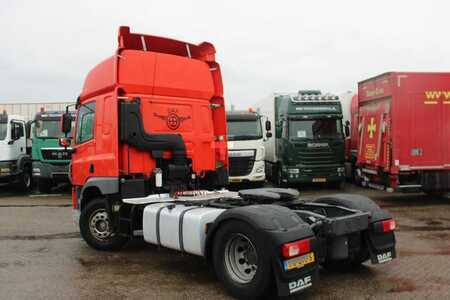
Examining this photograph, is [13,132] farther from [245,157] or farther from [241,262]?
[241,262]

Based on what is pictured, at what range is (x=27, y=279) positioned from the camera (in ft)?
18.2

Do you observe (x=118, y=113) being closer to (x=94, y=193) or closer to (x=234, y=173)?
(x=94, y=193)

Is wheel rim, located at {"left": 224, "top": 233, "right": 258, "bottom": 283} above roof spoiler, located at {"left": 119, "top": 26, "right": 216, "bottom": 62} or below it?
below

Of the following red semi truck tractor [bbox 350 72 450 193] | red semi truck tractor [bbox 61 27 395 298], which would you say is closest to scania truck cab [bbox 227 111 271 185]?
red semi truck tractor [bbox 350 72 450 193]

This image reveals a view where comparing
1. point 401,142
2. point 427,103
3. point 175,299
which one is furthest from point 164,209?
point 427,103

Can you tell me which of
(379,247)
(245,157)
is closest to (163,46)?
(379,247)

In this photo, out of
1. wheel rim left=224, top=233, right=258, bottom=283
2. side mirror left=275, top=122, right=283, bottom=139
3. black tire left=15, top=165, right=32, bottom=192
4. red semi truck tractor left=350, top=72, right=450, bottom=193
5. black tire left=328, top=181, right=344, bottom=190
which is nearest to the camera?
wheel rim left=224, top=233, right=258, bottom=283

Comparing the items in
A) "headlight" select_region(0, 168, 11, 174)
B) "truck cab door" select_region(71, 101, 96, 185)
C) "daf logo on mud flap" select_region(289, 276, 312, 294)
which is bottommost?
"daf logo on mud flap" select_region(289, 276, 312, 294)

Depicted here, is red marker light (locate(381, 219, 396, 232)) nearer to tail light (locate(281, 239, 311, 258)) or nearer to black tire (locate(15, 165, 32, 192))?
tail light (locate(281, 239, 311, 258))

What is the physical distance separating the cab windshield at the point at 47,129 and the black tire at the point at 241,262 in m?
11.2

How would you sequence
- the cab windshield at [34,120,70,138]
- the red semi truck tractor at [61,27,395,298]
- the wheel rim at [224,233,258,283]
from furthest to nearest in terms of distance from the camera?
the cab windshield at [34,120,70,138] < the wheel rim at [224,233,258,283] < the red semi truck tractor at [61,27,395,298]

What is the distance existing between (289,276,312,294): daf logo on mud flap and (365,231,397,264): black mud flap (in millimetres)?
1169

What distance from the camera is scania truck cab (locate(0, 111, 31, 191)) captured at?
15100 millimetres

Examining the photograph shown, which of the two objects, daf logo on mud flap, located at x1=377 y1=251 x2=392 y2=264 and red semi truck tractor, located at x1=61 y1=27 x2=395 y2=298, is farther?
daf logo on mud flap, located at x1=377 y1=251 x2=392 y2=264
